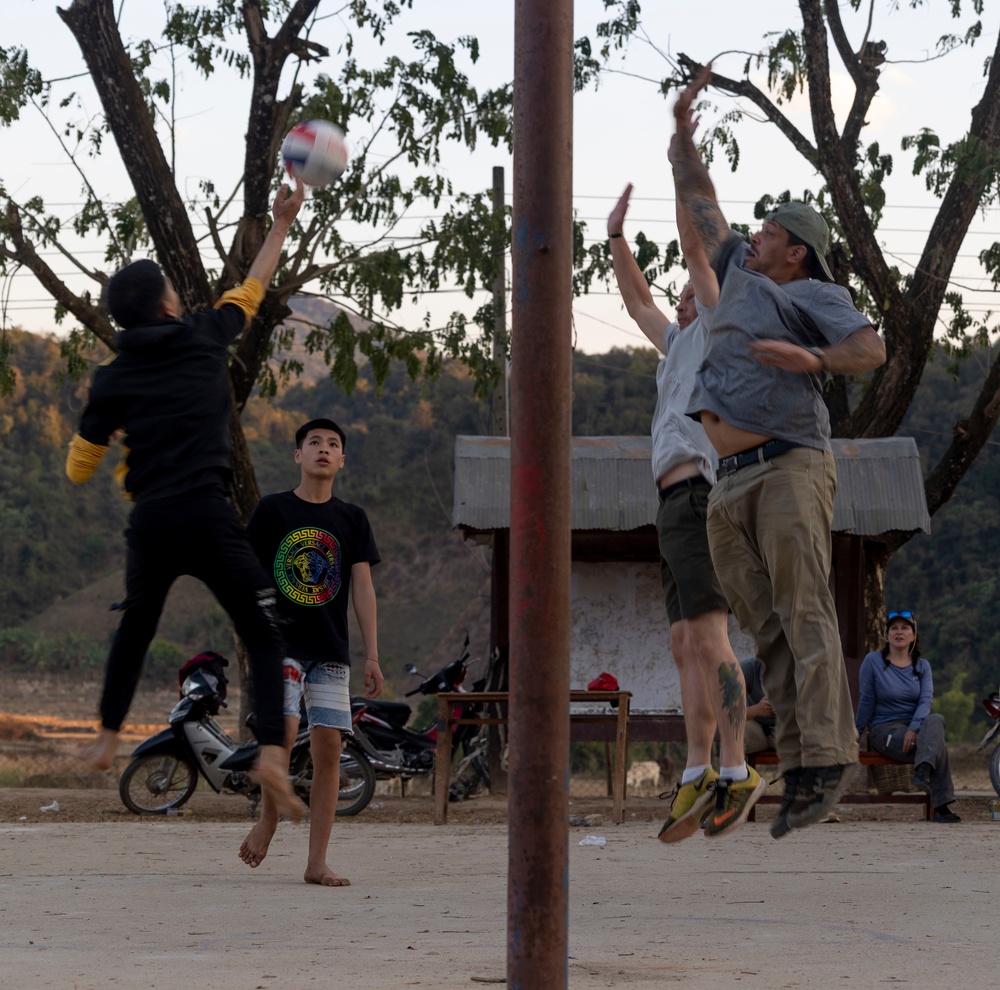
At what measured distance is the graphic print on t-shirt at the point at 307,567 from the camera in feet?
22.5

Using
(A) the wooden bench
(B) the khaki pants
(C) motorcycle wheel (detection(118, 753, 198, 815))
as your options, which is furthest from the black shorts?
(C) motorcycle wheel (detection(118, 753, 198, 815))

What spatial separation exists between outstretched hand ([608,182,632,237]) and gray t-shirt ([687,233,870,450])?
0.98m

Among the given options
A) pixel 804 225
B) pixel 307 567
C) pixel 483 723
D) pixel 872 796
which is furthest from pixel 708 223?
pixel 872 796

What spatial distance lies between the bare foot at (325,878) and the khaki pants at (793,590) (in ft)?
9.46

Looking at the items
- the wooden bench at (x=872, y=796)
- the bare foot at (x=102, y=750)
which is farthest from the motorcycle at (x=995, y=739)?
the bare foot at (x=102, y=750)

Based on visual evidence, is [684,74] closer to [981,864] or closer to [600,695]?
[600,695]

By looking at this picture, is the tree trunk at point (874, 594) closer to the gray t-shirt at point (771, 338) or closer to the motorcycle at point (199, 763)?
the motorcycle at point (199, 763)

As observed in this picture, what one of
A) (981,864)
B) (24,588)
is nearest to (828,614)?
(981,864)

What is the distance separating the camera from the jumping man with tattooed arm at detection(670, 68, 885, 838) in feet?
15.2

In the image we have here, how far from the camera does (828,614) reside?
4.74m

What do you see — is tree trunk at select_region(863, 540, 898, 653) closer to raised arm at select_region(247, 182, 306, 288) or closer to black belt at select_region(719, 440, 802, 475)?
black belt at select_region(719, 440, 802, 475)

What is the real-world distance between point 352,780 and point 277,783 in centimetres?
751

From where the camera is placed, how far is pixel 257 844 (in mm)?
6988

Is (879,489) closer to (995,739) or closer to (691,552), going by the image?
(995,739)
